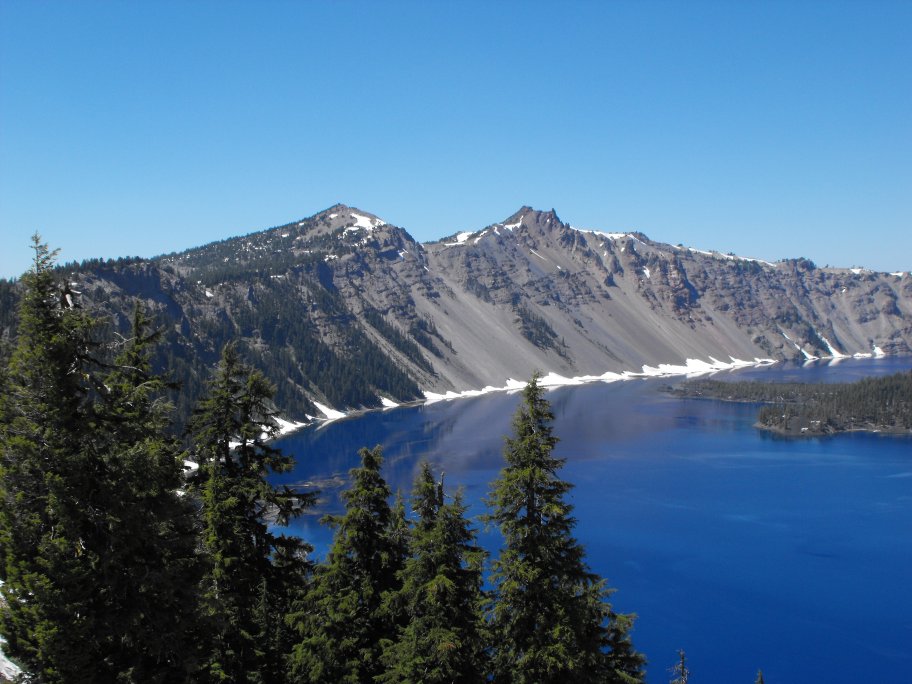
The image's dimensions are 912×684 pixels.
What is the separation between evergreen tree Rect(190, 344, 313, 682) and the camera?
61.1 ft

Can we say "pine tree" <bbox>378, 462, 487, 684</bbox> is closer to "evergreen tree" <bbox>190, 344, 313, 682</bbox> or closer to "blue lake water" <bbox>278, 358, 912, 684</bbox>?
"evergreen tree" <bbox>190, 344, 313, 682</bbox>

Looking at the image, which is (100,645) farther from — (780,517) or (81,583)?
(780,517)

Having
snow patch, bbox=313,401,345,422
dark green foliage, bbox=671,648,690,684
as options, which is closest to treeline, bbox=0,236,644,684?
dark green foliage, bbox=671,648,690,684

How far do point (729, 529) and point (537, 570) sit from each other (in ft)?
269

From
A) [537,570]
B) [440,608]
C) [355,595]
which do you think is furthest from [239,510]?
[537,570]

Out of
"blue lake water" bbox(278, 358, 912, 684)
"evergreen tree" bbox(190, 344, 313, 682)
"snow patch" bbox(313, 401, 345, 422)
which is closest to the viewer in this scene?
"evergreen tree" bbox(190, 344, 313, 682)

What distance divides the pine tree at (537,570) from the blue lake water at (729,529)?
26.4 meters

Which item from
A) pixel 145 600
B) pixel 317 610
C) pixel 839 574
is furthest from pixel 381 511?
pixel 839 574

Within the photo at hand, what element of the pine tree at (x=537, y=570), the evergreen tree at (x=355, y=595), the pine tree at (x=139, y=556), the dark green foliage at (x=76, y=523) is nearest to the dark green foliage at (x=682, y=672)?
the pine tree at (x=537, y=570)

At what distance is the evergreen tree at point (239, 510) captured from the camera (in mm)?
18625

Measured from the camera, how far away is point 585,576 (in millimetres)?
17891

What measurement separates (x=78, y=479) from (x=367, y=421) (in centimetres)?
17417

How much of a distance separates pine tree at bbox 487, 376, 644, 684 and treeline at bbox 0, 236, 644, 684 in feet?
0.17

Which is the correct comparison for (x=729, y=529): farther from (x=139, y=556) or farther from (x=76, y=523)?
(x=76, y=523)
